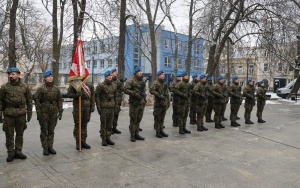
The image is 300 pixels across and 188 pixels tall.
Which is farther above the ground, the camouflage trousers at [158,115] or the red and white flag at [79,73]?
the red and white flag at [79,73]

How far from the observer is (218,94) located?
1032cm

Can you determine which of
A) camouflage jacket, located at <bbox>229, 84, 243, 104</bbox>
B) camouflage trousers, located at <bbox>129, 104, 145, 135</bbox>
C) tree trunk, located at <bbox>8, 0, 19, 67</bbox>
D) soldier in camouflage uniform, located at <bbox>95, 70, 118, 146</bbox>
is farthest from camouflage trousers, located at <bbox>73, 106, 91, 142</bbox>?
tree trunk, located at <bbox>8, 0, 19, 67</bbox>

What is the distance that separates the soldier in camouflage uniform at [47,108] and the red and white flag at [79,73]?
1.67 ft

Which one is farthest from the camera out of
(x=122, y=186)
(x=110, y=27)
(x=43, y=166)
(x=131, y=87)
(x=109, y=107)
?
(x=110, y=27)

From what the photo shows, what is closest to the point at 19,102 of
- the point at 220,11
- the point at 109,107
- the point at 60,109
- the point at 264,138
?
the point at 60,109

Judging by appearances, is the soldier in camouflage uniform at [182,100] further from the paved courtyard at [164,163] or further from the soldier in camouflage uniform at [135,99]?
the soldier in camouflage uniform at [135,99]

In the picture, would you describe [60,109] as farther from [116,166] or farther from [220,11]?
[220,11]

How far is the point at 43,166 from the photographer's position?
221 inches

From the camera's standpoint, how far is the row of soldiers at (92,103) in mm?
5973

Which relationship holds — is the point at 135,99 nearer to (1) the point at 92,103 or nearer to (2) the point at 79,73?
(1) the point at 92,103

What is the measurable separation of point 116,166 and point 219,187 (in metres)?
2.02

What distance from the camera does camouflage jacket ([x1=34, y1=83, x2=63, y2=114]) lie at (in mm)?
6355

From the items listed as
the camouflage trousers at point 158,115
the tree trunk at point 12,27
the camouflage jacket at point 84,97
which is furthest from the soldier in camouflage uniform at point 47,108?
the tree trunk at point 12,27

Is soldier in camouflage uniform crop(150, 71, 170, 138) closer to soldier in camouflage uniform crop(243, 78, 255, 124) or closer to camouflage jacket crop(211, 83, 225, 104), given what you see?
camouflage jacket crop(211, 83, 225, 104)
